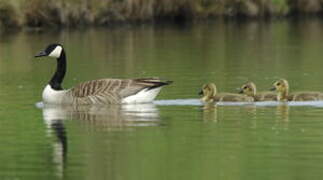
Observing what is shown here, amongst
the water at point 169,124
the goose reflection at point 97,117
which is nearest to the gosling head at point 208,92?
the water at point 169,124

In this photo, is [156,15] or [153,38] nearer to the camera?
[153,38]

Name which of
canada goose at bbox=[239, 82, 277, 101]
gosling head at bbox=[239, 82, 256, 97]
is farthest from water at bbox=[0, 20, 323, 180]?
gosling head at bbox=[239, 82, 256, 97]

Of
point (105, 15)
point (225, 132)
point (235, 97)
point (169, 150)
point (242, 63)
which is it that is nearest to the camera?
point (169, 150)

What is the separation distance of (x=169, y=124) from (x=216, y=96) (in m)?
2.81

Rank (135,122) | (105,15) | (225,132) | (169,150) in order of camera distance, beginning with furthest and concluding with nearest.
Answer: (105,15), (135,122), (225,132), (169,150)

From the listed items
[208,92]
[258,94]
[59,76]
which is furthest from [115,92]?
[258,94]

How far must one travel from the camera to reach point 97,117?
18.9m

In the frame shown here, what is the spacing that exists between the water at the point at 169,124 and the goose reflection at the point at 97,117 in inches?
0.6

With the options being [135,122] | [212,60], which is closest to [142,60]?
[212,60]

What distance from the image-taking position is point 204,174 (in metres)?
13.8

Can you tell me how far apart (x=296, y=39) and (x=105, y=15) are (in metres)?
9.36

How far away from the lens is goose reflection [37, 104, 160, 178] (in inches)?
682

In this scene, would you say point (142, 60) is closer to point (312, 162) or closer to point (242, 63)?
point (242, 63)

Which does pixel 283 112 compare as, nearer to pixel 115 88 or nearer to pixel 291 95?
pixel 291 95
